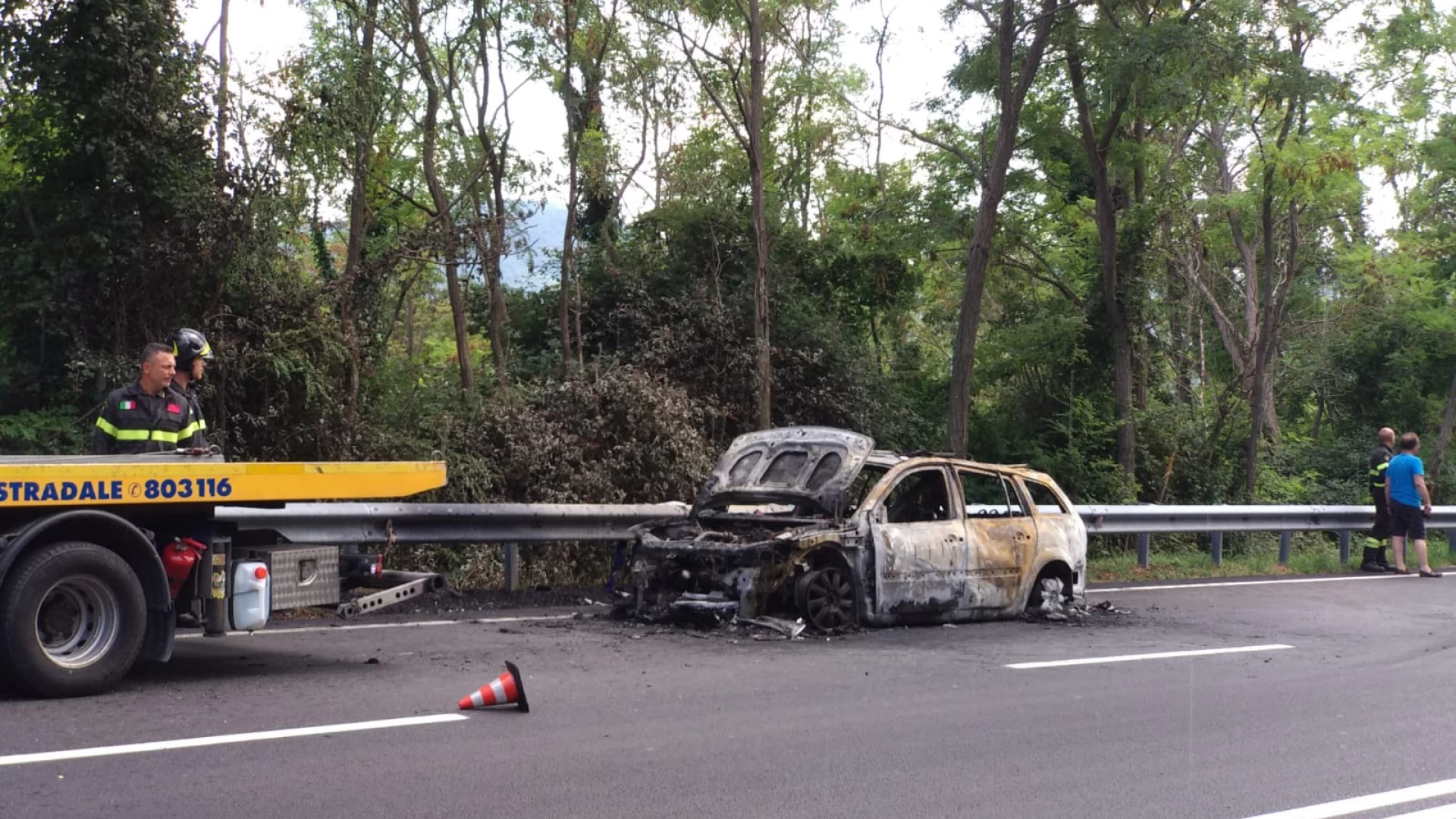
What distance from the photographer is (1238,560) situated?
57.7 ft

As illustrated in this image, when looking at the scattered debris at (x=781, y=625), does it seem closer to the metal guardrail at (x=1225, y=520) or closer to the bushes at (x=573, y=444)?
the bushes at (x=573, y=444)

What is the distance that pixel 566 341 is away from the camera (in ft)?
70.2

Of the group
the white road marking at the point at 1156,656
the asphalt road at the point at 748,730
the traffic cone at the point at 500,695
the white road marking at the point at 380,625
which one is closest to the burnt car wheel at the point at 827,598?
the asphalt road at the point at 748,730

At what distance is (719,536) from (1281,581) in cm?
869

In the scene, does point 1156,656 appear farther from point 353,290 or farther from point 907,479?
point 353,290

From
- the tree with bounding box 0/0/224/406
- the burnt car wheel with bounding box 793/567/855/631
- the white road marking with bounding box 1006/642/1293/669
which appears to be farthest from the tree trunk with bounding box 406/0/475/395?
the white road marking with bounding box 1006/642/1293/669

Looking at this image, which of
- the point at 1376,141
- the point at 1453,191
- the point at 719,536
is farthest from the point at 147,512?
the point at 1453,191

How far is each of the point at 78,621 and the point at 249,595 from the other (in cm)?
100

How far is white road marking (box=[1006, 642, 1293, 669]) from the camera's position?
8.81 meters

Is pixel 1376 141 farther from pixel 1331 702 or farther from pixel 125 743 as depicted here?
pixel 125 743

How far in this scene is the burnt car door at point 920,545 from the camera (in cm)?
1014

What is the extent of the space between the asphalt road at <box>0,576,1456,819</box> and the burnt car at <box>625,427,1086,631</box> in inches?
16.1

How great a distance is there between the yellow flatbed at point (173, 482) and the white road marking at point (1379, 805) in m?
5.15

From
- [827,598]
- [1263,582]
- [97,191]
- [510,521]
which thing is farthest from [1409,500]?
[97,191]
